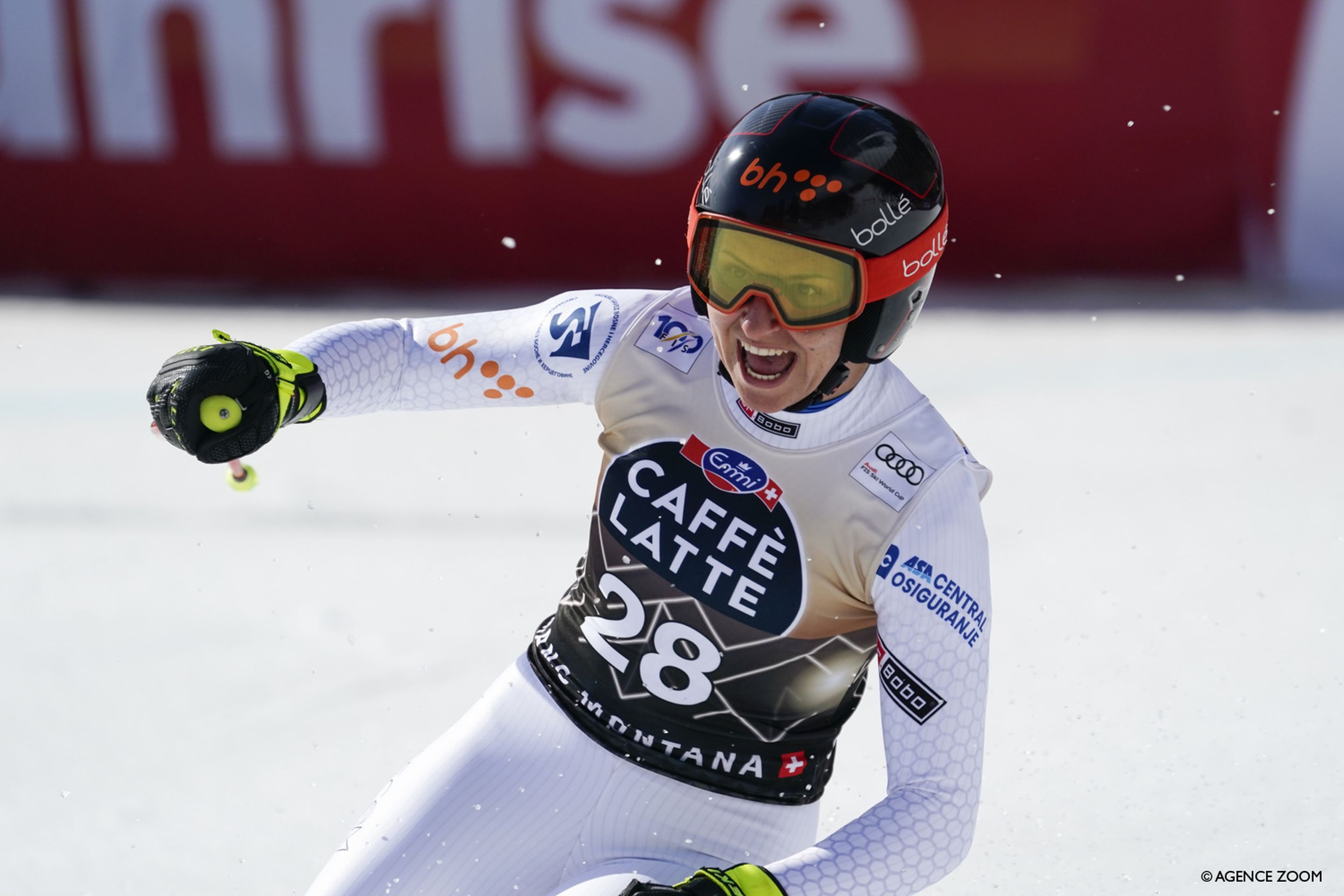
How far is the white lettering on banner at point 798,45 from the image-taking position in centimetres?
815

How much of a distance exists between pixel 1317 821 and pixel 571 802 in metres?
2.21

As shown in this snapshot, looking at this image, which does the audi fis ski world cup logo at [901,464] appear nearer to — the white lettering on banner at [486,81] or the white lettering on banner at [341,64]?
the white lettering on banner at [486,81]

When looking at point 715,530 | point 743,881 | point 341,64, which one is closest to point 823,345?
point 715,530

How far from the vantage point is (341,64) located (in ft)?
27.6

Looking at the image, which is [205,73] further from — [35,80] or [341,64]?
[35,80]

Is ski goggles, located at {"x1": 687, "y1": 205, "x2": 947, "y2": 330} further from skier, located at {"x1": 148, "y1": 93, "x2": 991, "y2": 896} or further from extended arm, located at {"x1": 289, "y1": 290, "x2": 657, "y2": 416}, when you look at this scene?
extended arm, located at {"x1": 289, "y1": 290, "x2": 657, "y2": 416}

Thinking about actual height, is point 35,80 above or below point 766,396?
below

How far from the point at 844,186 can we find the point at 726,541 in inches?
25.9

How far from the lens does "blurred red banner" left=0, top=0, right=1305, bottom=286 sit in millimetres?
8203

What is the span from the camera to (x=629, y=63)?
8.25 m

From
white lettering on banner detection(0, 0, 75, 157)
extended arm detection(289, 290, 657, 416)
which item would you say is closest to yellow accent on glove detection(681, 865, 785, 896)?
extended arm detection(289, 290, 657, 416)

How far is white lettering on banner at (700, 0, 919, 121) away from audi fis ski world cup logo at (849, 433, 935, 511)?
5.91m

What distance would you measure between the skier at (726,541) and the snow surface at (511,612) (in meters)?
1.23

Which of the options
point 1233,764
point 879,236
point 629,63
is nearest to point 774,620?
point 879,236
